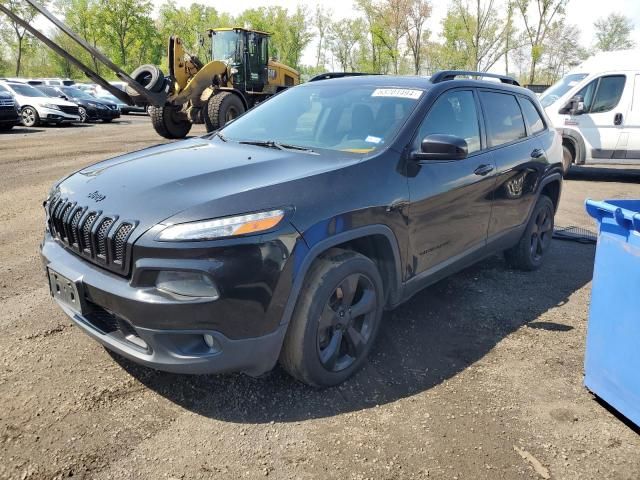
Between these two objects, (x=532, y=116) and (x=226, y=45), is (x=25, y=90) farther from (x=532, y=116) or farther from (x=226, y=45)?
(x=532, y=116)

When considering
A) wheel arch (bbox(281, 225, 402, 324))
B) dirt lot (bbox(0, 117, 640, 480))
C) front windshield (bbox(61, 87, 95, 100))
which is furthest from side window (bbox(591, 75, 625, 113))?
front windshield (bbox(61, 87, 95, 100))

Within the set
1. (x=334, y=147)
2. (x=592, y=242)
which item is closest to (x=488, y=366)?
(x=334, y=147)

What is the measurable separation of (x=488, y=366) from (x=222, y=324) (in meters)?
1.76

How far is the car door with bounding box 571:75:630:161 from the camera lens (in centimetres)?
954

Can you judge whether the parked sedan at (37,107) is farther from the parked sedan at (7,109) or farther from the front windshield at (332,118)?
the front windshield at (332,118)

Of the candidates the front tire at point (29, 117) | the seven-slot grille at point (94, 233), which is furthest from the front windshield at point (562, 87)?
the front tire at point (29, 117)

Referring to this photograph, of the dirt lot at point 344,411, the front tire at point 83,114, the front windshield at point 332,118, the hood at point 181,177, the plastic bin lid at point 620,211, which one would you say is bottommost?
the dirt lot at point 344,411

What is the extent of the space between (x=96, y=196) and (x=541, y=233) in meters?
4.08

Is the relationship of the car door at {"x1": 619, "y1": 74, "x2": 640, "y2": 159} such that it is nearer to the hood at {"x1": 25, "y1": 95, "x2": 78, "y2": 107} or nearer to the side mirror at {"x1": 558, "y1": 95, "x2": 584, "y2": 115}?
the side mirror at {"x1": 558, "y1": 95, "x2": 584, "y2": 115}

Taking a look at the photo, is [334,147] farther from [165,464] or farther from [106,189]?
[165,464]

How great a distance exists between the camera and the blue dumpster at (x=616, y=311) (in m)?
2.45

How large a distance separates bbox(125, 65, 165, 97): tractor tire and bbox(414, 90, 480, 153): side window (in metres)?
10.7

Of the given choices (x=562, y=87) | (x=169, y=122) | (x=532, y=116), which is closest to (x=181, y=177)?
(x=532, y=116)

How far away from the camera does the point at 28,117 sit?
1803 cm
